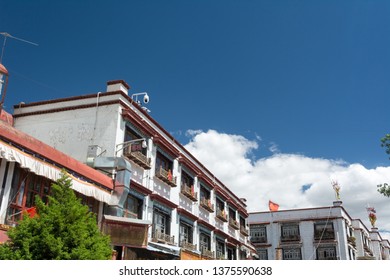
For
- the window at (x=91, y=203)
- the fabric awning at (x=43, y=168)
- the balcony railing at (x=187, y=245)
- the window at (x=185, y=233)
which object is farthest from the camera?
the window at (x=185, y=233)

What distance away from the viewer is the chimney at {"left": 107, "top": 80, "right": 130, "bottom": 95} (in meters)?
20.0

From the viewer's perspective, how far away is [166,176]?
22.7 meters

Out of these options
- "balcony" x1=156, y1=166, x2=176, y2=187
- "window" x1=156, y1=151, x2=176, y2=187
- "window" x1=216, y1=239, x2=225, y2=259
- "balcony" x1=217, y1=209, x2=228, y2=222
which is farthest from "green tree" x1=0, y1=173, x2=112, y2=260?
"window" x1=216, y1=239, x2=225, y2=259

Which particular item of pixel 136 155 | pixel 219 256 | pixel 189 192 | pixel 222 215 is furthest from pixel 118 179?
pixel 222 215

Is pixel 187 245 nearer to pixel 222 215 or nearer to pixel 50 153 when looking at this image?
pixel 222 215

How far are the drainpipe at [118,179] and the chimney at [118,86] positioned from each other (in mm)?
3692

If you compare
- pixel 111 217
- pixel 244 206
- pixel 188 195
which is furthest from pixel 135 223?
pixel 244 206

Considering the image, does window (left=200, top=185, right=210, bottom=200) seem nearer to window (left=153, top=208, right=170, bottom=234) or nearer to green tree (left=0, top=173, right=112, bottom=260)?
window (left=153, top=208, right=170, bottom=234)

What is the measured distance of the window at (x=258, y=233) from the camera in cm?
4931

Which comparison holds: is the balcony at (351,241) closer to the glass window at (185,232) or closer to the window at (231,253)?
the window at (231,253)

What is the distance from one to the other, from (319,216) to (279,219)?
14.4ft

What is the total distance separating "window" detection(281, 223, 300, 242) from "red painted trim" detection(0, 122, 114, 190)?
34143mm

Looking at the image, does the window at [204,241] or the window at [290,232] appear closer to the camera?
the window at [204,241]

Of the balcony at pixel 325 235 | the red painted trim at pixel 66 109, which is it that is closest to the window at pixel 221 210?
the red painted trim at pixel 66 109
